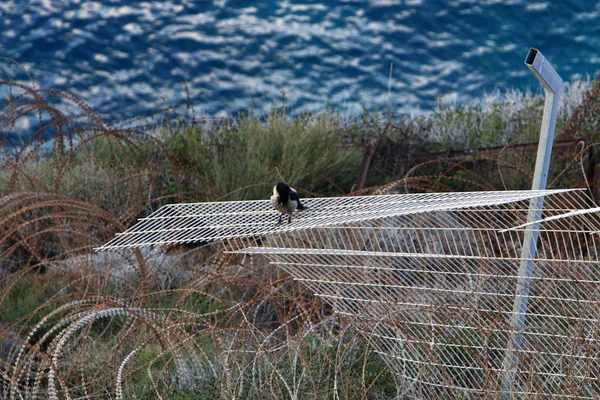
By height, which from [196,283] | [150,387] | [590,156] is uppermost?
[590,156]

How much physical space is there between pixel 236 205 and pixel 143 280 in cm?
60

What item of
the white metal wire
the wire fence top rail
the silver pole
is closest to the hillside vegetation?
the white metal wire

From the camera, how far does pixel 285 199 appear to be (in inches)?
128

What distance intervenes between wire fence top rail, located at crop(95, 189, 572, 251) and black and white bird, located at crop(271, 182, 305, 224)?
1.9 inches

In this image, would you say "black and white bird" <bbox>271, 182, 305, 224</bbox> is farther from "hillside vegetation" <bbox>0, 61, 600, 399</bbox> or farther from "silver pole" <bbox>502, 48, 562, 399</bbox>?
"silver pole" <bbox>502, 48, 562, 399</bbox>

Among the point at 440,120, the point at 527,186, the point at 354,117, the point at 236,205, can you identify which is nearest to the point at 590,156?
the point at 527,186

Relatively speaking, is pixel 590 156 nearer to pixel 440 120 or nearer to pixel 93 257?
pixel 440 120

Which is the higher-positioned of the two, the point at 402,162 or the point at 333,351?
the point at 402,162

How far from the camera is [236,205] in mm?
4102

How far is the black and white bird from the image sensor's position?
3.25 meters

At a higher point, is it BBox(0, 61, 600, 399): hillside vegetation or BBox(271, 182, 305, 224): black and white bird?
BBox(271, 182, 305, 224): black and white bird

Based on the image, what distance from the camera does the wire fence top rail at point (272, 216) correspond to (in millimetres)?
2973

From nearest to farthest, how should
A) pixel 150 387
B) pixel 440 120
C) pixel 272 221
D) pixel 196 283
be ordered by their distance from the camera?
pixel 272 221 < pixel 150 387 < pixel 196 283 < pixel 440 120

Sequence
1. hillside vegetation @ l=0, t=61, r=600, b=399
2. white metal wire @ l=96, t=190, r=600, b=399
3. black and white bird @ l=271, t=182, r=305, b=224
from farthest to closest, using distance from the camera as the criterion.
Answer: hillside vegetation @ l=0, t=61, r=600, b=399
black and white bird @ l=271, t=182, r=305, b=224
white metal wire @ l=96, t=190, r=600, b=399
